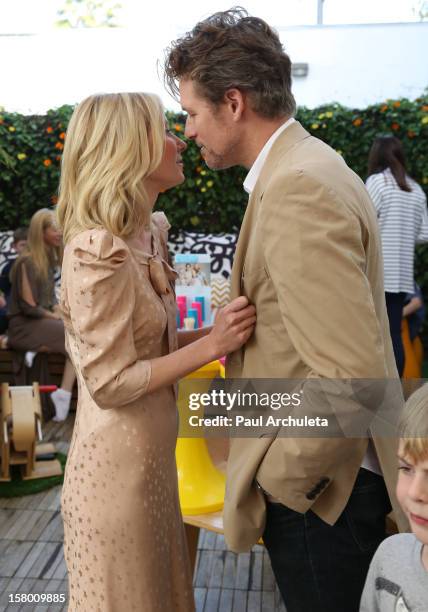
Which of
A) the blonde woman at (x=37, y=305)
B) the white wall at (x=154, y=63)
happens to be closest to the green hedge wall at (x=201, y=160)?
the white wall at (x=154, y=63)

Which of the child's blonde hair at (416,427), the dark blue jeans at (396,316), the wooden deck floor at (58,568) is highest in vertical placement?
the child's blonde hair at (416,427)

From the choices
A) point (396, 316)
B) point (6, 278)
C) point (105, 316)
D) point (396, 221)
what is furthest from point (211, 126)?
point (6, 278)

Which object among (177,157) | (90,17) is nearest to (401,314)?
(177,157)

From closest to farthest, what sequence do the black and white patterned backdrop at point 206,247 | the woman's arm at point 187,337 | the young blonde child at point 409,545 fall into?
the young blonde child at point 409,545
the woman's arm at point 187,337
the black and white patterned backdrop at point 206,247

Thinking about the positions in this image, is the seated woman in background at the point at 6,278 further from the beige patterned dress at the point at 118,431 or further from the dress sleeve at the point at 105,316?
the dress sleeve at the point at 105,316

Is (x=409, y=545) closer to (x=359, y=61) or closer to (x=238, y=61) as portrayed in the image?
(x=238, y=61)

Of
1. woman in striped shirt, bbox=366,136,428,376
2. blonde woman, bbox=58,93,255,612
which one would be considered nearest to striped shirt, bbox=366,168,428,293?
woman in striped shirt, bbox=366,136,428,376

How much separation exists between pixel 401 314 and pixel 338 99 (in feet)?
9.94

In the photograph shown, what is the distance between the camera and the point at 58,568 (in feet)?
10.8

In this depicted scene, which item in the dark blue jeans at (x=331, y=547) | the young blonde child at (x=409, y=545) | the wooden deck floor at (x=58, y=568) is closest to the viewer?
the young blonde child at (x=409, y=545)

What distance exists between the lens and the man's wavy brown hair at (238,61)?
59.4 inches

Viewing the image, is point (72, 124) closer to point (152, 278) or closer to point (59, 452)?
point (152, 278)

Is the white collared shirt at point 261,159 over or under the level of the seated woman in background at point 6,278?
over

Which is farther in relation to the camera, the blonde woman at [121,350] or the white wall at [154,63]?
the white wall at [154,63]
